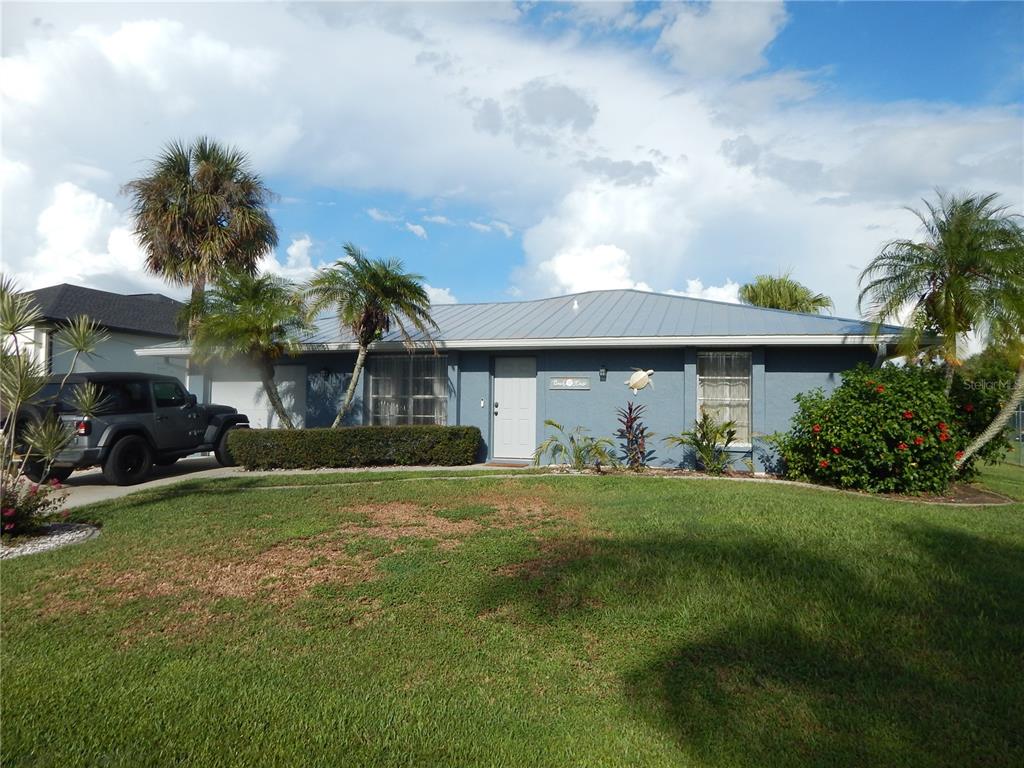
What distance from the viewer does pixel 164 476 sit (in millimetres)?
12125

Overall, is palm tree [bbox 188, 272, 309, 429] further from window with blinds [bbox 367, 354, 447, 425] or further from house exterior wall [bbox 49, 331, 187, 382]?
house exterior wall [bbox 49, 331, 187, 382]

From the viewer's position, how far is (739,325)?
12.4 m

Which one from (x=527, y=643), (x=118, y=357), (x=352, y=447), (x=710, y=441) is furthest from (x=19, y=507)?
(x=118, y=357)

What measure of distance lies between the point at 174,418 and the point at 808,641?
440 inches

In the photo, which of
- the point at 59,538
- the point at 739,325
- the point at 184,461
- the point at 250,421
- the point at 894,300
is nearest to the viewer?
the point at 59,538

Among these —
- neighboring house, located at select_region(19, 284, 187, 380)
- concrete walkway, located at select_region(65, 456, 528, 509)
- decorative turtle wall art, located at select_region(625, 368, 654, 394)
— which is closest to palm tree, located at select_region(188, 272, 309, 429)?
concrete walkway, located at select_region(65, 456, 528, 509)

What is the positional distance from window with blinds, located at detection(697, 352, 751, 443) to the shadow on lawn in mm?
5796

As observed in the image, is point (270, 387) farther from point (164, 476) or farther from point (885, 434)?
point (885, 434)

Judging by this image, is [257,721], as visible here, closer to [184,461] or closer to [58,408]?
[58,408]

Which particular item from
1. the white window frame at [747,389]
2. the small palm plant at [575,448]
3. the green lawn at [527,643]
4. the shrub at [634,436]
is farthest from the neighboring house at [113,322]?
the green lawn at [527,643]

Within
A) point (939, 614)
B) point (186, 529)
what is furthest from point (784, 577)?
point (186, 529)

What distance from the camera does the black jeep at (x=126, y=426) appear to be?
10.4 meters

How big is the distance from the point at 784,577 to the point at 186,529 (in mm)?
6148

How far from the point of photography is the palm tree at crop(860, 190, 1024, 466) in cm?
941
